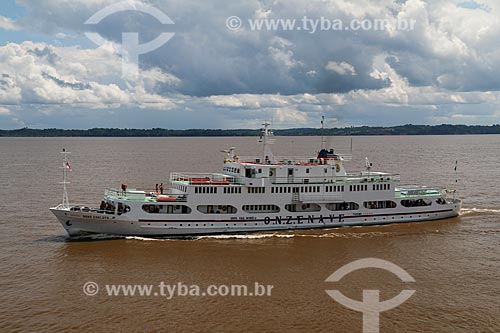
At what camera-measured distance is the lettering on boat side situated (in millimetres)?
37438

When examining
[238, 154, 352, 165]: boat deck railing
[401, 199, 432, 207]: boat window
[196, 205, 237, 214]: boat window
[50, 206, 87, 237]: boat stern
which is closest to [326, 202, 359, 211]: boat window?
[238, 154, 352, 165]: boat deck railing

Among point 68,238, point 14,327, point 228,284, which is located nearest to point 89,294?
point 14,327

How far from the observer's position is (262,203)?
37.4 metres

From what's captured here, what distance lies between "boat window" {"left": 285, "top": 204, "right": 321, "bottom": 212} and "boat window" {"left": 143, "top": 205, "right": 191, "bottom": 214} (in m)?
8.65

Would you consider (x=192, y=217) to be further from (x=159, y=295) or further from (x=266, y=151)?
(x=159, y=295)

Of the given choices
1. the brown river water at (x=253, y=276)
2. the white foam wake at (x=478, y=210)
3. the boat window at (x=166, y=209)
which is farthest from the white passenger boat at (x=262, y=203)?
the white foam wake at (x=478, y=210)

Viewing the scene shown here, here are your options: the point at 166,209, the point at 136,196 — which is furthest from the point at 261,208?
the point at 136,196

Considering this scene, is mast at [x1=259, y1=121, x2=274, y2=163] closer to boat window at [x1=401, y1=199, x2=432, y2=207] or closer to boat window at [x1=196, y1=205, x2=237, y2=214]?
boat window at [x1=196, y1=205, x2=237, y2=214]

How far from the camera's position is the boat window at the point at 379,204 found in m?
40.3

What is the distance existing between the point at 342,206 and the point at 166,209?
15.1 m

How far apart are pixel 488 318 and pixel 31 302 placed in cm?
2272

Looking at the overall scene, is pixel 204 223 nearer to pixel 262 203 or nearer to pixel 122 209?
pixel 262 203

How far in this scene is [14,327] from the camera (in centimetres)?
2084

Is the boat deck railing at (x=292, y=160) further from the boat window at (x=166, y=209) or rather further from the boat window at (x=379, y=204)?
the boat window at (x=166, y=209)
